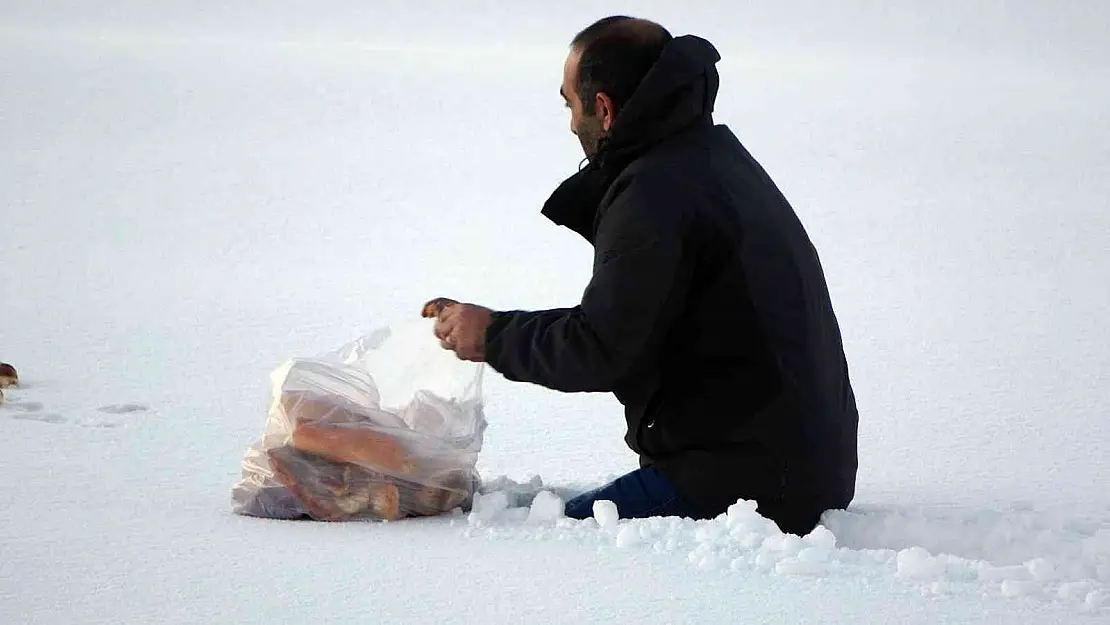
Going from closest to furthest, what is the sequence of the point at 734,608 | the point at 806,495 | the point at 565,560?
the point at 734,608
the point at 565,560
the point at 806,495

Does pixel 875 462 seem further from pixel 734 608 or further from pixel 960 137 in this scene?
pixel 960 137

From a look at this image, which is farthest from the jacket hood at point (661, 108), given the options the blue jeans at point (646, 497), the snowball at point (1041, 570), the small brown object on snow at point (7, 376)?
the small brown object on snow at point (7, 376)

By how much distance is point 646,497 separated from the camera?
9.45 feet

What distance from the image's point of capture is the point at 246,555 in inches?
106

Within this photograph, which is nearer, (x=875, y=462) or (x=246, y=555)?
(x=246, y=555)

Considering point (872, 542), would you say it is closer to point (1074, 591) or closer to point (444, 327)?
point (1074, 591)

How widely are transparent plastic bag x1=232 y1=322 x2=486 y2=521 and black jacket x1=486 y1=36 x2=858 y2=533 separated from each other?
296mm

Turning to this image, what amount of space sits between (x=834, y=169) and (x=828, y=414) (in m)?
6.29

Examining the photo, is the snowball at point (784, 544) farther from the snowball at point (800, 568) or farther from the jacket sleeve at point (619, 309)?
the jacket sleeve at point (619, 309)

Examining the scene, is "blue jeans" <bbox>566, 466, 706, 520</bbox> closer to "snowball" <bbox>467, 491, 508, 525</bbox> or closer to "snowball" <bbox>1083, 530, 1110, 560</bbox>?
"snowball" <bbox>467, 491, 508, 525</bbox>

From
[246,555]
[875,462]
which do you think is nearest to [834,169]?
[875,462]

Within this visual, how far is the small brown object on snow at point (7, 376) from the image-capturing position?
4105 mm

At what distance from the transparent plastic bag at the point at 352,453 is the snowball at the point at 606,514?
311 millimetres

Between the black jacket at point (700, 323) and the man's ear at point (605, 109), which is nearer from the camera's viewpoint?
the black jacket at point (700, 323)
